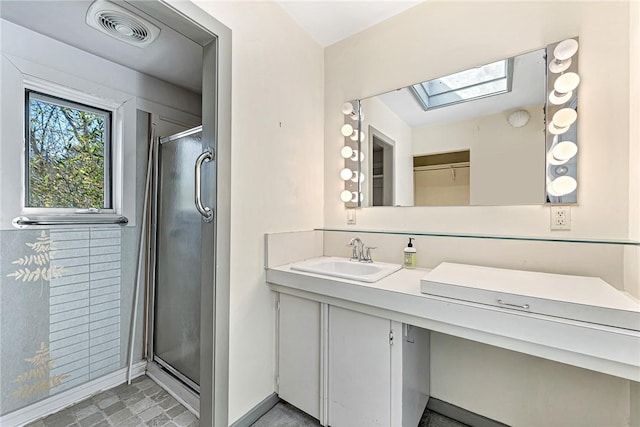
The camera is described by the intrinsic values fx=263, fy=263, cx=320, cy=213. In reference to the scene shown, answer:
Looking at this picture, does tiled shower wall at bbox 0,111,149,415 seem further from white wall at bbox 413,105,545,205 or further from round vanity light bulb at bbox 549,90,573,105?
round vanity light bulb at bbox 549,90,573,105

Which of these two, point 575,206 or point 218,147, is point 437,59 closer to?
point 575,206

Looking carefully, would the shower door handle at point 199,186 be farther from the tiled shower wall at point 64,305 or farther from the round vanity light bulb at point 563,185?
the round vanity light bulb at point 563,185

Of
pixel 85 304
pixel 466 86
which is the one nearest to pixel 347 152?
pixel 466 86

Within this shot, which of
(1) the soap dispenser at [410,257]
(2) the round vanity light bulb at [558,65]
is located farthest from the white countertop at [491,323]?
(2) the round vanity light bulb at [558,65]

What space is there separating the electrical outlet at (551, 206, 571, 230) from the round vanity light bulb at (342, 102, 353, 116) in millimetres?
1362

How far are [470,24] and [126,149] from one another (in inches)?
97.6

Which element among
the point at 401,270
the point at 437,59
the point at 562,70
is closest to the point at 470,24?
the point at 437,59

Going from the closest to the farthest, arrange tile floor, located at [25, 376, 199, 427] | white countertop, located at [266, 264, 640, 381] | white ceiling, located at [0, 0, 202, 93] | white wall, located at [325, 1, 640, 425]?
white countertop, located at [266, 264, 640, 381] < white wall, located at [325, 1, 640, 425] < white ceiling, located at [0, 0, 202, 93] < tile floor, located at [25, 376, 199, 427]

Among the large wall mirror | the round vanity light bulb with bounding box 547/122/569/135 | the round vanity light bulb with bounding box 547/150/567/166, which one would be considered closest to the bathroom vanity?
the large wall mirror

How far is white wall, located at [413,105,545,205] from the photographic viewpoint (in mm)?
1344

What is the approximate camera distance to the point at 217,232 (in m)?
1.33

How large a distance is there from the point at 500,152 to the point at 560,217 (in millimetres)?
438

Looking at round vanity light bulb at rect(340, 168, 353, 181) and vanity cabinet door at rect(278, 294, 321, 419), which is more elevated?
round vanity light bulb at rect(340, 168, 353, 181)

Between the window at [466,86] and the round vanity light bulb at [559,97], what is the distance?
0.20 m
